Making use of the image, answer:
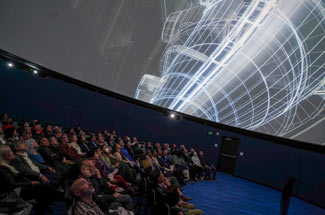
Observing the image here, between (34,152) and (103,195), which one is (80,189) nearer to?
(103,195)

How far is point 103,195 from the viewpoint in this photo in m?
3.07

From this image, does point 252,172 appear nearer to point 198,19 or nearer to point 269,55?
point 269,55

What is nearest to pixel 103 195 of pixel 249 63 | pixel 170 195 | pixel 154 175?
pixel 170 195

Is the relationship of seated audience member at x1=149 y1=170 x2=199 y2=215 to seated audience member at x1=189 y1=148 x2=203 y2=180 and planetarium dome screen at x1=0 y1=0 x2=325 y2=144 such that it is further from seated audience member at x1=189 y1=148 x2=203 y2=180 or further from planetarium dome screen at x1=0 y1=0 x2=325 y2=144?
planetarium dome screen at x1=0 y1=0 x2=325 y2=144

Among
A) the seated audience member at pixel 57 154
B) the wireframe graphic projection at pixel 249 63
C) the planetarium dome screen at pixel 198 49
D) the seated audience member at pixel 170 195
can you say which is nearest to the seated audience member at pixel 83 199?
the seated audience member at pixel 170 195

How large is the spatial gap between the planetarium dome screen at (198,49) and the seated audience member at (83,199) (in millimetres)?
6162

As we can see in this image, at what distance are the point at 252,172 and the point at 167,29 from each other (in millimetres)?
7907

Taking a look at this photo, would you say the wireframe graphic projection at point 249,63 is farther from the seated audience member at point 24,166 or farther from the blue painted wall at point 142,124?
the seated audience member at point 24,166

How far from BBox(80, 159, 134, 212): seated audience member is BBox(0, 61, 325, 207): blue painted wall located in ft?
25.0

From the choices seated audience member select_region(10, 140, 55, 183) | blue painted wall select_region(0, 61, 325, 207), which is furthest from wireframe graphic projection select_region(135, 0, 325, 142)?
seated audience member select_region(10, 140, 55, 183)

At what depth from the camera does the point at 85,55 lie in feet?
27.5

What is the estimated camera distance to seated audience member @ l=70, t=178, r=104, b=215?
2.29 m

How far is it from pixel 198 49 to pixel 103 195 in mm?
6869

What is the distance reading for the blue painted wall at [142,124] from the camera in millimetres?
9117
